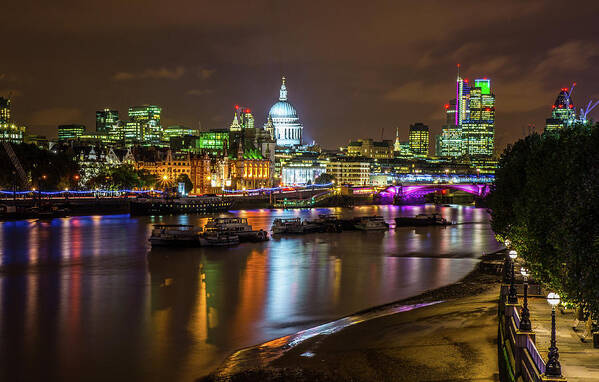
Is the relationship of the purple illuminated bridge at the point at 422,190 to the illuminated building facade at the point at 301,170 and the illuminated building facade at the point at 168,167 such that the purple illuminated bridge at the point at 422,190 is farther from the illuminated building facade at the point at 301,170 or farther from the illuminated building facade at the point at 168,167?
the illuminated building facade at the point at 301,170

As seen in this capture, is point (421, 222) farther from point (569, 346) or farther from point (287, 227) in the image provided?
point (569, 346)

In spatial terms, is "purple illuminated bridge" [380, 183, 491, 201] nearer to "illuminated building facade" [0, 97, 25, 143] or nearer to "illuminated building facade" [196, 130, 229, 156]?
"illuminated building facade" [196, 130, 229, 156]

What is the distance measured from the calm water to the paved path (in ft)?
27.0

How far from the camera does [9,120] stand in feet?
573

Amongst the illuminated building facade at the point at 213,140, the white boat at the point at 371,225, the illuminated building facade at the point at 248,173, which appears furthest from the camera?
the illuminated building facade at the point at 213,140

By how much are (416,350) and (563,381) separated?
8.09 m

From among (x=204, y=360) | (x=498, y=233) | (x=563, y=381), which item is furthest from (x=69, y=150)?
(x=563, y=381)

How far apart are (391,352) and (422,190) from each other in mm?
103889

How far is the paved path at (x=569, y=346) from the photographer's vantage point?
39.8ft

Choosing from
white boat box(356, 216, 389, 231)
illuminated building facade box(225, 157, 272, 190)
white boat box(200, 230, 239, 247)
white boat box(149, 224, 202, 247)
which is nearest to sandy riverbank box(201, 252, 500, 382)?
white boat box(200, 230, 239, 247)

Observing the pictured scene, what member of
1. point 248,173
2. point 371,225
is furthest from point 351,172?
point 371,225

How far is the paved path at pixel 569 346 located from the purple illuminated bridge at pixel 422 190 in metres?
95.7

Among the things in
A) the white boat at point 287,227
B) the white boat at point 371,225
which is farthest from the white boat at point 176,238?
the white boat at point 371,225

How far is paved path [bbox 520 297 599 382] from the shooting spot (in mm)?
12117
